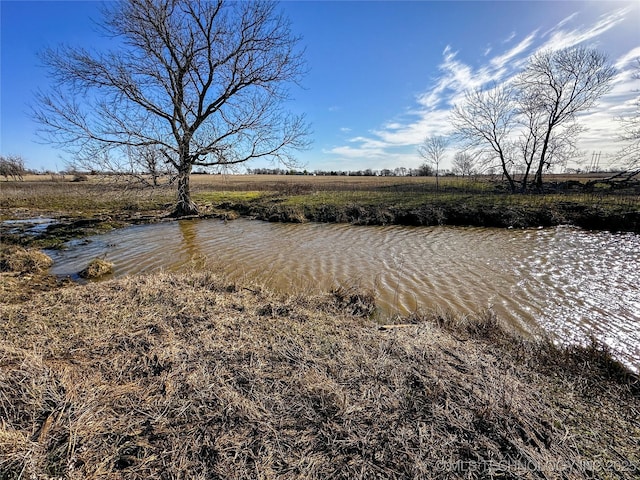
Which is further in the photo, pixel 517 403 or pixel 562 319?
pixel 562 319

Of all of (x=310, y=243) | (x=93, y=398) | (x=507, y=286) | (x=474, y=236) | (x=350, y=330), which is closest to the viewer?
(x=93, y=398)

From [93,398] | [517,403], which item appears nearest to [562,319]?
[517,403]

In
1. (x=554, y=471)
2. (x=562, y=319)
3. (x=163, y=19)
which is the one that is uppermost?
(x=163, y=19)

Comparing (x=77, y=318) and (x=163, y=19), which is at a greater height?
(x=163, y=19)

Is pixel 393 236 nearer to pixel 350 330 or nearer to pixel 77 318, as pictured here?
pixel 350 330

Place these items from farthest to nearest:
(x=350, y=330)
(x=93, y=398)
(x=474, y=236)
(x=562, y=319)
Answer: (x=474, y=236) < (x=562, y=319) < (x=350, y=330) < (x=93, y=398)

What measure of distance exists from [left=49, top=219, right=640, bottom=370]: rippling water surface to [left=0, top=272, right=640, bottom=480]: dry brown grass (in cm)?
157

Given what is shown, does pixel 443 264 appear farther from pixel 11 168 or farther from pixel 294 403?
pixel 11 168

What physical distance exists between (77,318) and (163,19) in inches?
573

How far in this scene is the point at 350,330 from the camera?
12.7 feet

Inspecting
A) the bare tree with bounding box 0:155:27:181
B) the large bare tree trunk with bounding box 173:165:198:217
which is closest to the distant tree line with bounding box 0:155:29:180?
the bare tree with bounding box 0:155:27:181

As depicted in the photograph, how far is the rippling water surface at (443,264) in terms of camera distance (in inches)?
197

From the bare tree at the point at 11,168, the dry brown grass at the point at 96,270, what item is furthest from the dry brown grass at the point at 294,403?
the bare tree at the point at 11,168

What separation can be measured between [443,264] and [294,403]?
6.20 metres
